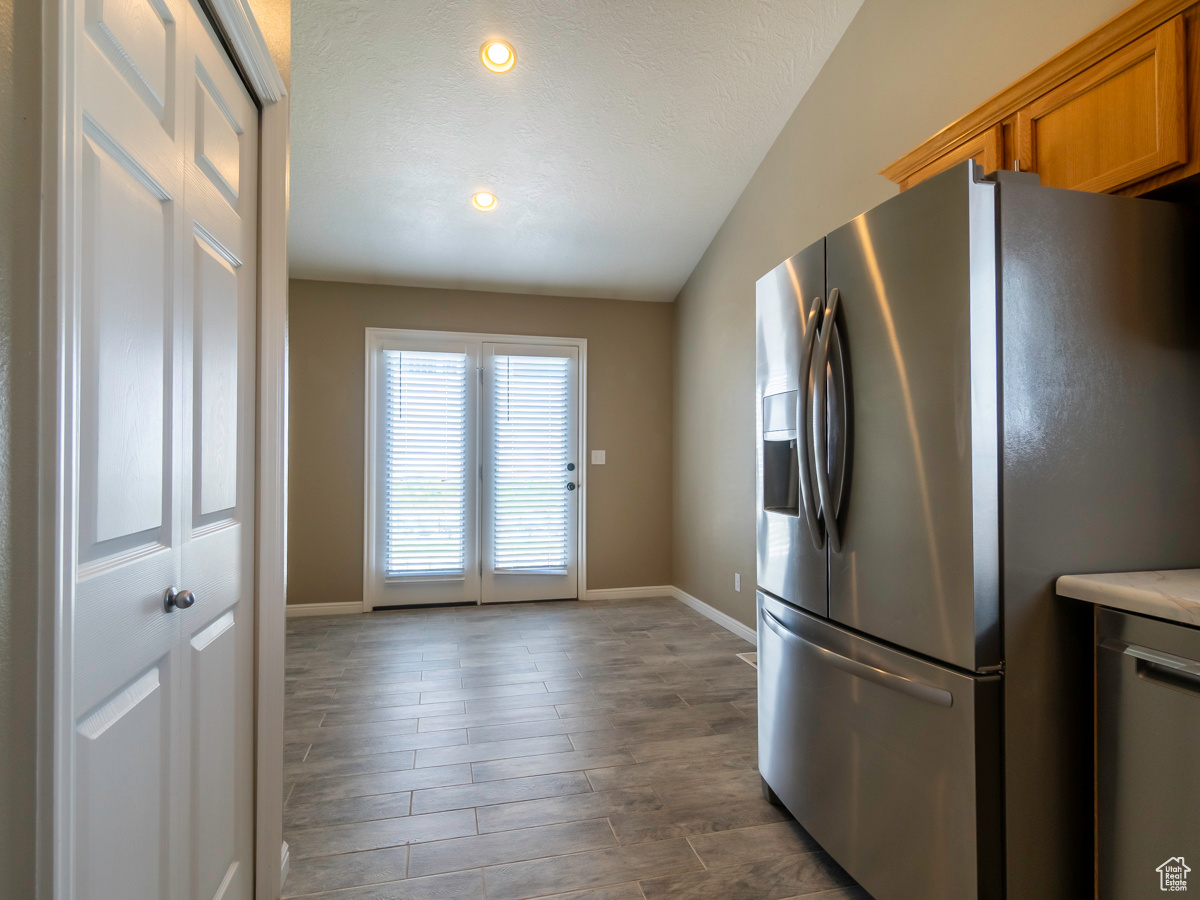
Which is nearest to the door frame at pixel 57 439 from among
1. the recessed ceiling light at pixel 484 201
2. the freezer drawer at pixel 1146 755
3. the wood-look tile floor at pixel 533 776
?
the wood-look tile floor at pixel 533 776

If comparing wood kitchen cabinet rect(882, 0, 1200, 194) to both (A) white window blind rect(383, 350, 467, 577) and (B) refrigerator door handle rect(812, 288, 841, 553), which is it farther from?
(A) white window blind rect(383, 350, 467, 577)

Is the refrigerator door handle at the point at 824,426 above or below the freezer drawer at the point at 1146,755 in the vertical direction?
above

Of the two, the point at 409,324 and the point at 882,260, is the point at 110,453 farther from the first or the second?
the point at 409,324

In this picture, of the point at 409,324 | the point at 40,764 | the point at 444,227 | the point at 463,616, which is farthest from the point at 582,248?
the point at 40,764

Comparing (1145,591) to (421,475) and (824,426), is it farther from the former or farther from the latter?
(421,475)

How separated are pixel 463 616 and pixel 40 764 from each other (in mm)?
4047

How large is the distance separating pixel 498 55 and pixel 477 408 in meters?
2.57

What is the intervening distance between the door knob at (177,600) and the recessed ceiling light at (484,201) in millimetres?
3289

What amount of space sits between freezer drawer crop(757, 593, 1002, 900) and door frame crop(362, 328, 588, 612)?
3.21m

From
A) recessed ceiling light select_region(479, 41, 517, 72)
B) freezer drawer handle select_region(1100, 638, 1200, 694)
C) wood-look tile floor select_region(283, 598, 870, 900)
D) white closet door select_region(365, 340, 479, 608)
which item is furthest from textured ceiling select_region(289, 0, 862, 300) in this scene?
freezer drawer handle select_region(1100, 638, 1200, 694)

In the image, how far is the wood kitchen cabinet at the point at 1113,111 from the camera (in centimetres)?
136

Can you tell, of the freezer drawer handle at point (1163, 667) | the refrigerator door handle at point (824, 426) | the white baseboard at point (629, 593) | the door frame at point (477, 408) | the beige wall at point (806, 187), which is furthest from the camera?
the white baseboard at point (629, 593)

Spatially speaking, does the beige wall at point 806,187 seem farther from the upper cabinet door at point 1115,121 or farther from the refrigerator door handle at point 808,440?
the refrigerator door handle at point 808,440

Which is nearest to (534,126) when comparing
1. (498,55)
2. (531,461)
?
(498,55)
